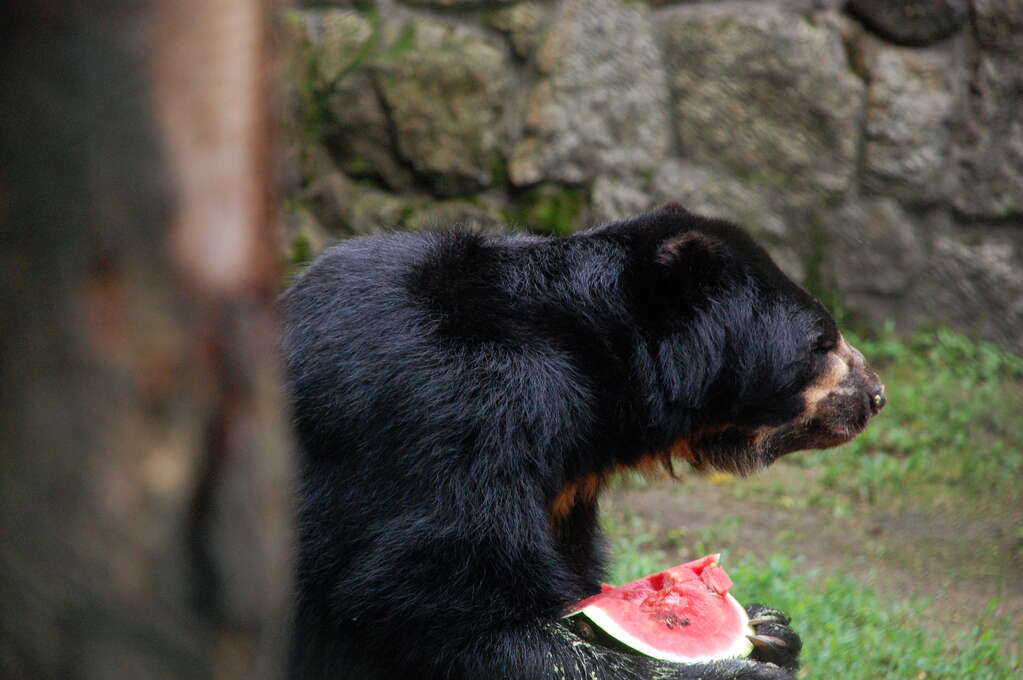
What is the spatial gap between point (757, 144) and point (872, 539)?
7.53ft

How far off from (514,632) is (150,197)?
165cm

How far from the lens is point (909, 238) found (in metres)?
6.44

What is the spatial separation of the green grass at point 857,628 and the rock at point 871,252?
2.25 metres

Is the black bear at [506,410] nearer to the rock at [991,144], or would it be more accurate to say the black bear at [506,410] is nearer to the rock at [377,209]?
the rock at [377,209]

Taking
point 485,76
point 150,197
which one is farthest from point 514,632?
point 485,76

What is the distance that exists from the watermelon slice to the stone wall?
3.28m

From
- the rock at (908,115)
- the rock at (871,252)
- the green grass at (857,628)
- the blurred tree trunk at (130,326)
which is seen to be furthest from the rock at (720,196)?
the blurred tree trunk at (130,326)

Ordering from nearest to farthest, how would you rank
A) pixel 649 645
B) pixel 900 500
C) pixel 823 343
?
pixel 649 645 < pixel 823 343 < pixel 900 500

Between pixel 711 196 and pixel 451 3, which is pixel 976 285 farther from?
pixel 451 3

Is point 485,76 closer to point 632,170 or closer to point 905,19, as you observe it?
point 632,170

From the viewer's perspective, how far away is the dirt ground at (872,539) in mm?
4766

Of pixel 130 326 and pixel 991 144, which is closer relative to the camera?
pixel 130 326

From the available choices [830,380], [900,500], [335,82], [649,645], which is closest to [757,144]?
[900,500]

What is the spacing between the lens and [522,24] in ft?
20.2
